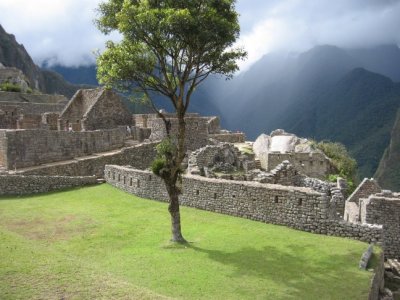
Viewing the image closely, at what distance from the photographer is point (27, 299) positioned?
7.12 m

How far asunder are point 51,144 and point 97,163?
3.13 m

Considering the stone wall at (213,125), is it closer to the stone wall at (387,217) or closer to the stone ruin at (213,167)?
the stone ruin at (213,167)

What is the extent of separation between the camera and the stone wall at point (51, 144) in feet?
73.9

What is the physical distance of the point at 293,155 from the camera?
31641mm

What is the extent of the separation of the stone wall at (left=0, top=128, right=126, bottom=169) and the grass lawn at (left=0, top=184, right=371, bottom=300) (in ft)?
21.5

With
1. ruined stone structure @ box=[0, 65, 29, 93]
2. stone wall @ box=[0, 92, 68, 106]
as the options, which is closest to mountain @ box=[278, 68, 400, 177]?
stone wall @ box=[0, 92, 68, 106]

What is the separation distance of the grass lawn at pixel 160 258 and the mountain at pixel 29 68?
311ft

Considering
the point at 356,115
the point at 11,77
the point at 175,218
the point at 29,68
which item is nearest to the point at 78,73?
the point at 29,68

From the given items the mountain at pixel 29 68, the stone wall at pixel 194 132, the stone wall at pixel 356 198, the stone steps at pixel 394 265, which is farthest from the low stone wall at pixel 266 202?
the mountain at pixel 29 68

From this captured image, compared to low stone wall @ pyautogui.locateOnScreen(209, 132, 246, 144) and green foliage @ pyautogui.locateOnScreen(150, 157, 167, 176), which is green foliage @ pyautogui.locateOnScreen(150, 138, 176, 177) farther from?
low stone wall @ pyautogui.locateOnScreen(209, 132, 246, 144)

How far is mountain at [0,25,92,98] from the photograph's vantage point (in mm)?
110438

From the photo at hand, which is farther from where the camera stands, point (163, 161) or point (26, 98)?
point (26, 98)

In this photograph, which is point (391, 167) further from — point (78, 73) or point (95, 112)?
point (78, 73)

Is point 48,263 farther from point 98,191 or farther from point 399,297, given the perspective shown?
point 98,191
